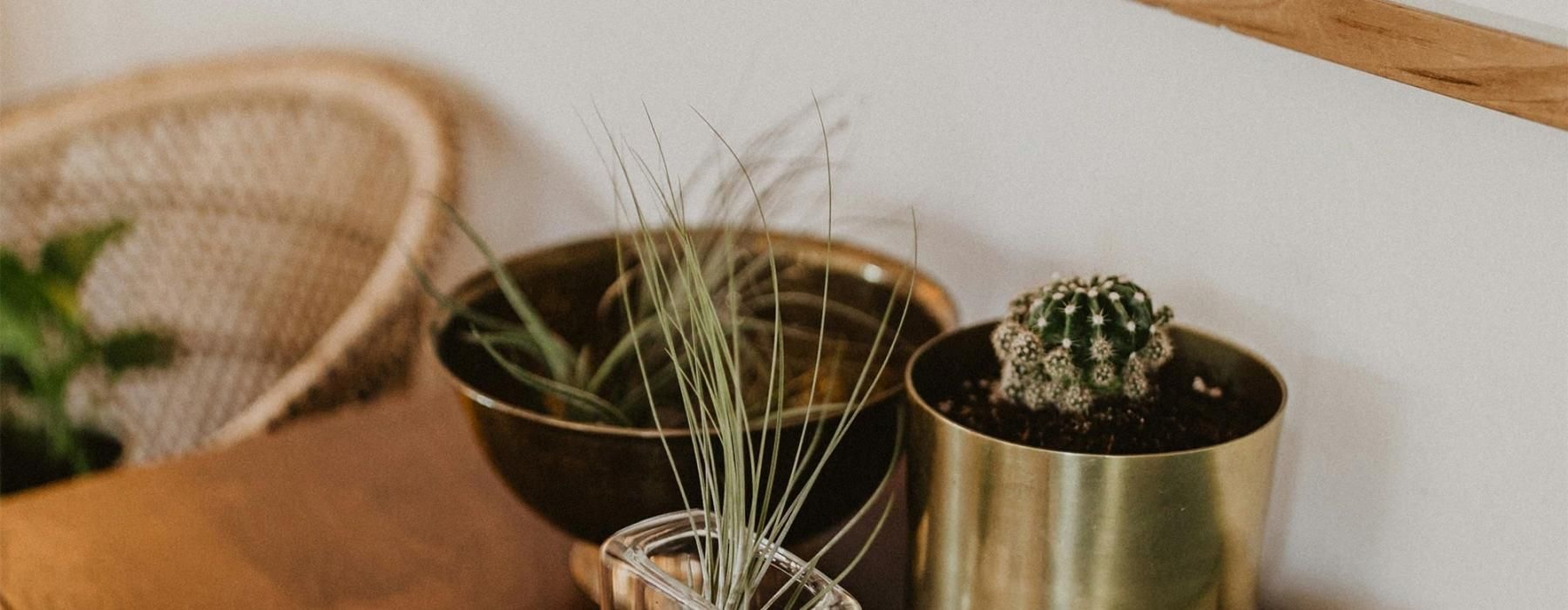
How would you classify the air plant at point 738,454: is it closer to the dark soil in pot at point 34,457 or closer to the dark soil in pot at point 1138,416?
the dark soil in pot at point 1138,416

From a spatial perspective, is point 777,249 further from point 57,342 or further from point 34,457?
point 34,457

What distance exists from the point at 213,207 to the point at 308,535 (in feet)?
2.84

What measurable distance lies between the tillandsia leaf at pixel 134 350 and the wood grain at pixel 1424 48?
51.6 inches

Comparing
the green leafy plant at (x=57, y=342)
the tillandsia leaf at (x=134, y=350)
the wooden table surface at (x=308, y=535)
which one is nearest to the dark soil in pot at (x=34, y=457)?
the green leafy plant at (x=57, y=342)

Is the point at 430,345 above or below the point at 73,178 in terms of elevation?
above

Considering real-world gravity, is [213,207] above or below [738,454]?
below

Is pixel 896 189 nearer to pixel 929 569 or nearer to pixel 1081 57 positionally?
pixel 1081 57

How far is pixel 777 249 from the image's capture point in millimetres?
849

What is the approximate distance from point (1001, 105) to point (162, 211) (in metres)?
1.18

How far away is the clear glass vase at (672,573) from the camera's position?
535 mm

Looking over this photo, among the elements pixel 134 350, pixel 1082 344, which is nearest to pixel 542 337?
pixel 1082 344

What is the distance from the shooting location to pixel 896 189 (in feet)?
2.66

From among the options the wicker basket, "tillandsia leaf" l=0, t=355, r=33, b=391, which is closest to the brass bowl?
the wicker basket

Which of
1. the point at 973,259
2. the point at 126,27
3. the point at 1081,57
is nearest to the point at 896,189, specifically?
the point at 973,259
